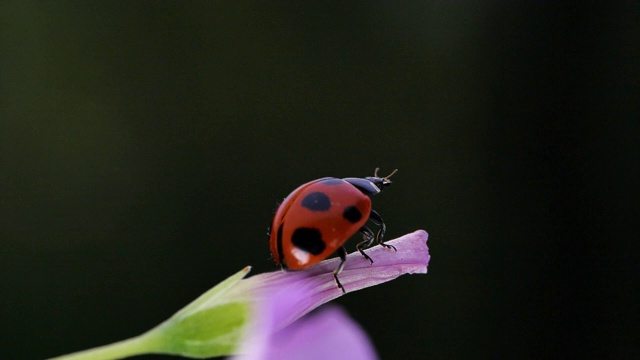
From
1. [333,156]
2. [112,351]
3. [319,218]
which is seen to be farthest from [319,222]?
[333,156]

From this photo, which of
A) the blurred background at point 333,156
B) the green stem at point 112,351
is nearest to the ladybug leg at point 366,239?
the green stem at point 112,351

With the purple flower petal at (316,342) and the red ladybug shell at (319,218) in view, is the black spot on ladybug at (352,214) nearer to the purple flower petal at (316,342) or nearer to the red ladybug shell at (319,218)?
the red ladybug shell at (319,218)

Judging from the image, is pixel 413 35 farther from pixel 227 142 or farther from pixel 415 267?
pixel 415 267

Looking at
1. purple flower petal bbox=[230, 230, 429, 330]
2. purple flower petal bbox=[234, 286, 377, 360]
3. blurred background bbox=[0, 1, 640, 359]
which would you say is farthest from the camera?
blurred background bbox=[0, 1, 640, 359]

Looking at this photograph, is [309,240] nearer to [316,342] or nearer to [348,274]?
[348,274]

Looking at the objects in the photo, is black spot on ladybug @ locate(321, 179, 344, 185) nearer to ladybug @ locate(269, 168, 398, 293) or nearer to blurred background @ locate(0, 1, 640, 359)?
ladybug @ locate(269, 168, 398, 293)

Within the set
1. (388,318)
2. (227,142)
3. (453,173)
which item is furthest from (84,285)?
(453,173)

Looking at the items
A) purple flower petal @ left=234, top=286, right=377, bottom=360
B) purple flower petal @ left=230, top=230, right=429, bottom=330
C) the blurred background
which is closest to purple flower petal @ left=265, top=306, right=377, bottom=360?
purple flower petal @ left=234, top=286, right=377, bottom=360
